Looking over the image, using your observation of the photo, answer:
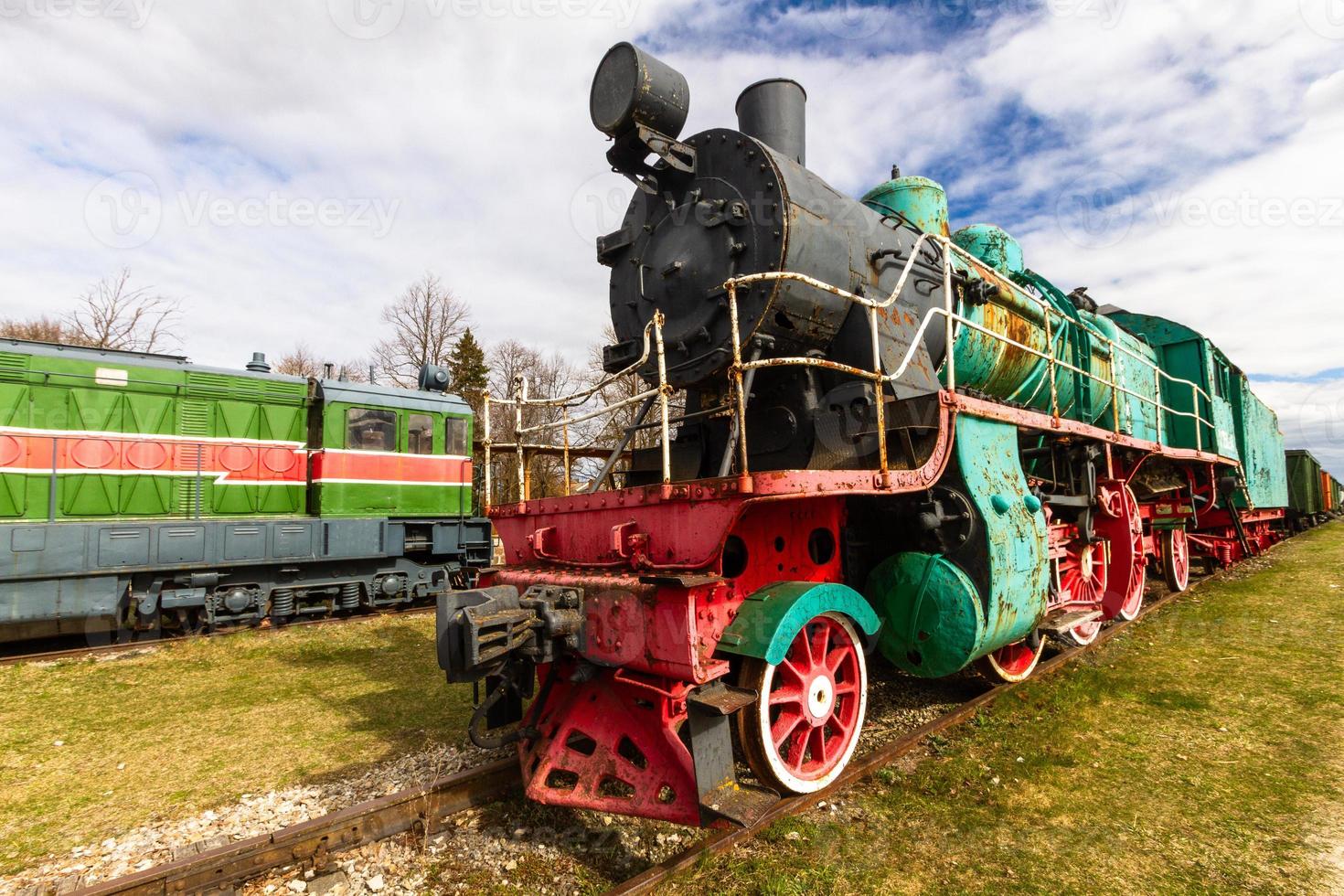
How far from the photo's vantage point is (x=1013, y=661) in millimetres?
5480

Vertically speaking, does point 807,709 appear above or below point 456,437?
below

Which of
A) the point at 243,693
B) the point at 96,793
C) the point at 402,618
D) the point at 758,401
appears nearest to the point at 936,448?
the point at 758,401

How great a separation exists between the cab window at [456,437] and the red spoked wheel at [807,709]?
9.17 m

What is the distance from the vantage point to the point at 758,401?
4629 millimetres

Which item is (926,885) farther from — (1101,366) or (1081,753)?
(1101,366)

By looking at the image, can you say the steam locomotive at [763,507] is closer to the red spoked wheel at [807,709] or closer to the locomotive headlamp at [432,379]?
the red spoked wheel at [807,709]

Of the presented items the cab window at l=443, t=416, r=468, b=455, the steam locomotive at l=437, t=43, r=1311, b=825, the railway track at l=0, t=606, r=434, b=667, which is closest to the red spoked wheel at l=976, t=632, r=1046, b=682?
the steam locomotive at l=437, t=43, r=1311, b=825

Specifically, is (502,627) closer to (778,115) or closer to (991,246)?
(778,115)

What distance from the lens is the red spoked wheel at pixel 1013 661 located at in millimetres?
5184

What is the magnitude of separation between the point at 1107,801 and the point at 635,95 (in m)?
4.92

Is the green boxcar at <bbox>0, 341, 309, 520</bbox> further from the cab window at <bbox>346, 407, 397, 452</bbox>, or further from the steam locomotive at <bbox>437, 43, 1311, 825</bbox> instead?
the steam locomotive at <bbox>437, 43, 1311, 825</bbox>

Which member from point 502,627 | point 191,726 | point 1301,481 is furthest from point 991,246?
point 1301,481

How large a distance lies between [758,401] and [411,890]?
3.30 metres

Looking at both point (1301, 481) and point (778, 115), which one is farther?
point (1301, 481)
